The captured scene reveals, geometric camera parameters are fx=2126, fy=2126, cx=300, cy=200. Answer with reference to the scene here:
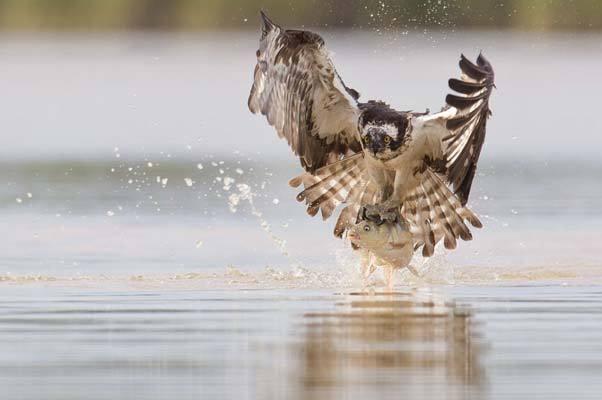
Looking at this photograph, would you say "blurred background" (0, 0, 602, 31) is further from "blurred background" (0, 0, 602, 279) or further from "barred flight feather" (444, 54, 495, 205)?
"barred flight feather" (444, 54, 495, 205)

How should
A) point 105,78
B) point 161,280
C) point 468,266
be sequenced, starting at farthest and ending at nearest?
point 105,78
point 468,266
point 161,280

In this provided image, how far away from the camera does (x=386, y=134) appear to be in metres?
12.4

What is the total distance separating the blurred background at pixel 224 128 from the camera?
46.3 feet

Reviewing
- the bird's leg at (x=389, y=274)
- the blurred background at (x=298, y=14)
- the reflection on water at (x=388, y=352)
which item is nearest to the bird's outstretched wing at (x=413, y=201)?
the bird's leg at (x=389, y=274)

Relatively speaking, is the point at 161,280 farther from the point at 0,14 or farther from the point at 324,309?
the point at 0,14

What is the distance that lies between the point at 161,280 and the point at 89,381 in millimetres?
4077

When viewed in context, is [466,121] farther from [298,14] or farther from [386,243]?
[298,14]

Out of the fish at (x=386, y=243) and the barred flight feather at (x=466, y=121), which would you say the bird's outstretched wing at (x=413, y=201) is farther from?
the fish at (x=386, y=243)

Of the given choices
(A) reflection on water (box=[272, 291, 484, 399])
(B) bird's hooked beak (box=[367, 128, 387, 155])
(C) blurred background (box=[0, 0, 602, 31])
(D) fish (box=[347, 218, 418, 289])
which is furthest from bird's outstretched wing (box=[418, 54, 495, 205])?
(C) blurred background (box=[0, 0, 602, 31])

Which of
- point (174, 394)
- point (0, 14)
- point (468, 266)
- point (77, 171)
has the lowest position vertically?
point (174, 394)

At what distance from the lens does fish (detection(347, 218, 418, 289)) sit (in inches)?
478

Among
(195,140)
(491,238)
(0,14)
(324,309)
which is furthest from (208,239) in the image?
(0,14)

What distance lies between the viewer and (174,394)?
7785mm

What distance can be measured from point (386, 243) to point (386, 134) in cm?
65
